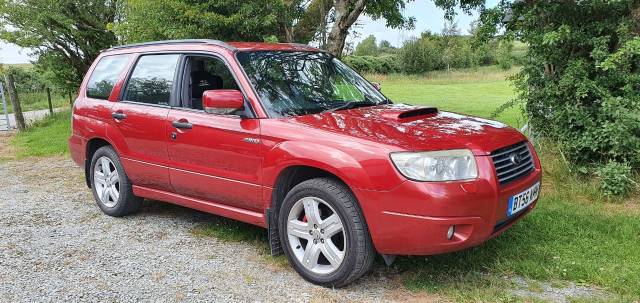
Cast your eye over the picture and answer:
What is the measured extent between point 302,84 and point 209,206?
133 centimetres

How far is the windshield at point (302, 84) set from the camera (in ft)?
14.0

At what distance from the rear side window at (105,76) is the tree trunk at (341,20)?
594cm

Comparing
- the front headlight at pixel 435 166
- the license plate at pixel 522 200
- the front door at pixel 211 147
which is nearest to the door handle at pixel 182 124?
the front door at pixel 211 147

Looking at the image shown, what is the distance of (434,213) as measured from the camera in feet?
10.7

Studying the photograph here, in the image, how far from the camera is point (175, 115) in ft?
15.2

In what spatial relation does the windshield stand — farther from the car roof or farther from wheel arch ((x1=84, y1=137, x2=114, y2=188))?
wheel arch ((x1=84, y1=137, x2=114, y2=188))

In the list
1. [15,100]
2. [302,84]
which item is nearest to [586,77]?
[302,84]

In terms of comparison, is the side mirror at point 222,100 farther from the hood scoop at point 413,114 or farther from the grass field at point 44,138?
the grass field at point 44,138

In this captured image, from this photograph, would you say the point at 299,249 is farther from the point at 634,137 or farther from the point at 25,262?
the point at 634,137

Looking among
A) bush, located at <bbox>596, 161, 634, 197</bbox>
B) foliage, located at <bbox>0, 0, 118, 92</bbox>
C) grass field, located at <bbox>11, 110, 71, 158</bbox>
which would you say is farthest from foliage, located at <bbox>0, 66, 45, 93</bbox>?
bush, located at <bbox>596, 161, 634, 197</bbox>

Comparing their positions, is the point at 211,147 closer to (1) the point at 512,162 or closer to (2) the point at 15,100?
(1) the point at 512,162

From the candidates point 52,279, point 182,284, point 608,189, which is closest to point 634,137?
point 608,189

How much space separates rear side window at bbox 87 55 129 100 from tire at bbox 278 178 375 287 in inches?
105

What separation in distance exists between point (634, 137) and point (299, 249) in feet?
13.1
